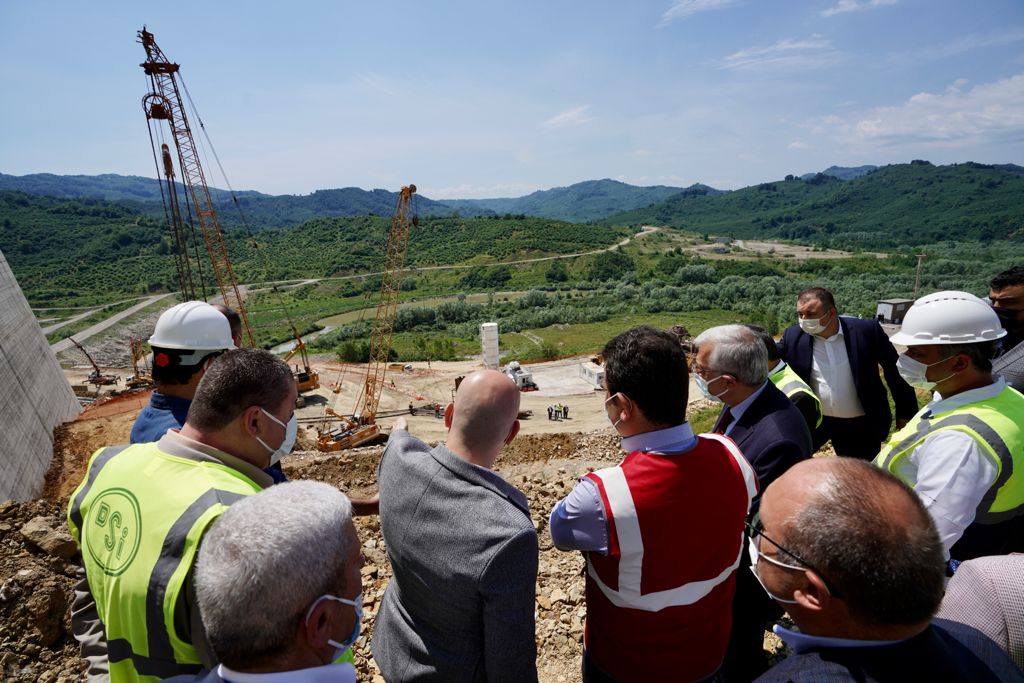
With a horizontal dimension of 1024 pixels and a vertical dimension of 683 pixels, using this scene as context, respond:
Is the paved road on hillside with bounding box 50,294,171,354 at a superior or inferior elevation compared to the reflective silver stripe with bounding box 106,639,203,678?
inferior

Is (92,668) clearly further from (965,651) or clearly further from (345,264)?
(345,264)

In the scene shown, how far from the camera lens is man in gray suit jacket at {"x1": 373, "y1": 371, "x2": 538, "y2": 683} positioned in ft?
6.14

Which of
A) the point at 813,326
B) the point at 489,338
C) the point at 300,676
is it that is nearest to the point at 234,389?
the point at 300,676

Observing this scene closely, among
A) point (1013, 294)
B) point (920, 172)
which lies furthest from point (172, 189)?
point (920, 172)

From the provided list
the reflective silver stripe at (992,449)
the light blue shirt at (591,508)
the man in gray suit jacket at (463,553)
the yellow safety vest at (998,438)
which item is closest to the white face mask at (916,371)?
the yellow safety vest at (998,438)

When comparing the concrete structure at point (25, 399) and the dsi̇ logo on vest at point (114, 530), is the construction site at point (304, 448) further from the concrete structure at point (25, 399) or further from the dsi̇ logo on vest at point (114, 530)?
the dsi̇ logo on vest at point (114, 530)

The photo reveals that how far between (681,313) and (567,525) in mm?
50488

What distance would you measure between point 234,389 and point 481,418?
1018 millimetres

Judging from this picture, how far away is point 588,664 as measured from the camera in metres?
2.48

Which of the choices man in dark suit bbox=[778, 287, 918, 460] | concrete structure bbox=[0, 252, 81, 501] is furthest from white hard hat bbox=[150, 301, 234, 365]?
concrete structure bbox=[0, 252, 81, 501]

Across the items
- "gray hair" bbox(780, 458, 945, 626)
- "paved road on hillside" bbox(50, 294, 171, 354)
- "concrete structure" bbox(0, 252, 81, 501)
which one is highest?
"gray hair" bbox(780, 458, 945, 626)

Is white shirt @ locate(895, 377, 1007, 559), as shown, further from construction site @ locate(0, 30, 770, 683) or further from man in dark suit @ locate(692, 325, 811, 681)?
construction site @ locate(0, 30, 770, 683)

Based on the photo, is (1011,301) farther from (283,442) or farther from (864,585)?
(283,442)

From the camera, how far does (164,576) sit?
5.36ft
